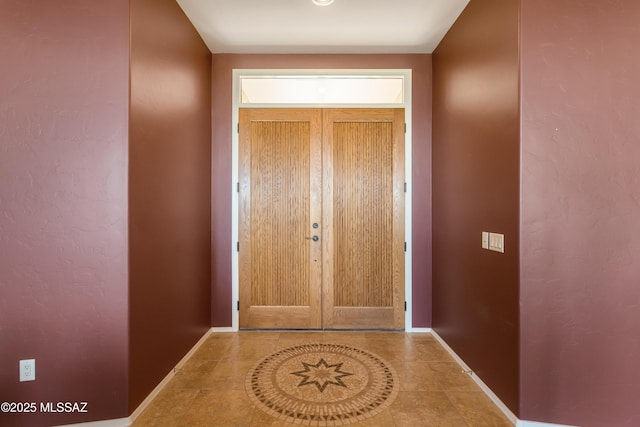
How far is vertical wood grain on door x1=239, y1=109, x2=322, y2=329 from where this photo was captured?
3211 mm

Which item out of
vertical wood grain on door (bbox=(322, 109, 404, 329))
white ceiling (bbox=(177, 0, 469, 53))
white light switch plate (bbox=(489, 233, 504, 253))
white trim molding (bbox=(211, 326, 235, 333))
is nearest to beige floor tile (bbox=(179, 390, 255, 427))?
white trim molding (bbox=(211, 326, 235, 333))

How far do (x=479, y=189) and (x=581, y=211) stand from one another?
24.4 inches

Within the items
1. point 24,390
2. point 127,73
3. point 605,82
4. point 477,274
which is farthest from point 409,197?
point 24,390

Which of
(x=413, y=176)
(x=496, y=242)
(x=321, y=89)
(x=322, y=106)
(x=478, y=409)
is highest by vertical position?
(x=321, y=89)

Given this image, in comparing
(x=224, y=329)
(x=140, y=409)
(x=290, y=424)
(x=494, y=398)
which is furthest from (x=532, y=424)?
(x=224, y=329)

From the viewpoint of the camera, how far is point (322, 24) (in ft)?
8.81

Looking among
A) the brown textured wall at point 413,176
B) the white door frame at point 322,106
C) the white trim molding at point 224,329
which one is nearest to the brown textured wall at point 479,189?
the brown textured wall at point 413,176

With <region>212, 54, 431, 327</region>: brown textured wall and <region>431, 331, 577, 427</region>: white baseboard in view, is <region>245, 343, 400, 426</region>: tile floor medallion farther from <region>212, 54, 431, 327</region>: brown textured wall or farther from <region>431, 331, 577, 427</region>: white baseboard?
<region>212, 54, 431, 327</region>: brown textured wall

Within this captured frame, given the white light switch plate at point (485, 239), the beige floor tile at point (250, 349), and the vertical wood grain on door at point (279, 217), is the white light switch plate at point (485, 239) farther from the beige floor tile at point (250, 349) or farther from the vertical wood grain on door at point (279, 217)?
the beige floor tile at point (250, 349)

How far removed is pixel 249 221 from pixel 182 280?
94 centimetres

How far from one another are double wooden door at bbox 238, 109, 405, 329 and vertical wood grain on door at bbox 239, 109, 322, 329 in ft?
0.04

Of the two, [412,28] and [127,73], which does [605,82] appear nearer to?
[412,28]

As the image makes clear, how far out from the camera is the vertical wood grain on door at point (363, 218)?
3.21m

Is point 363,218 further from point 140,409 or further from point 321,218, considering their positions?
point 140,409
